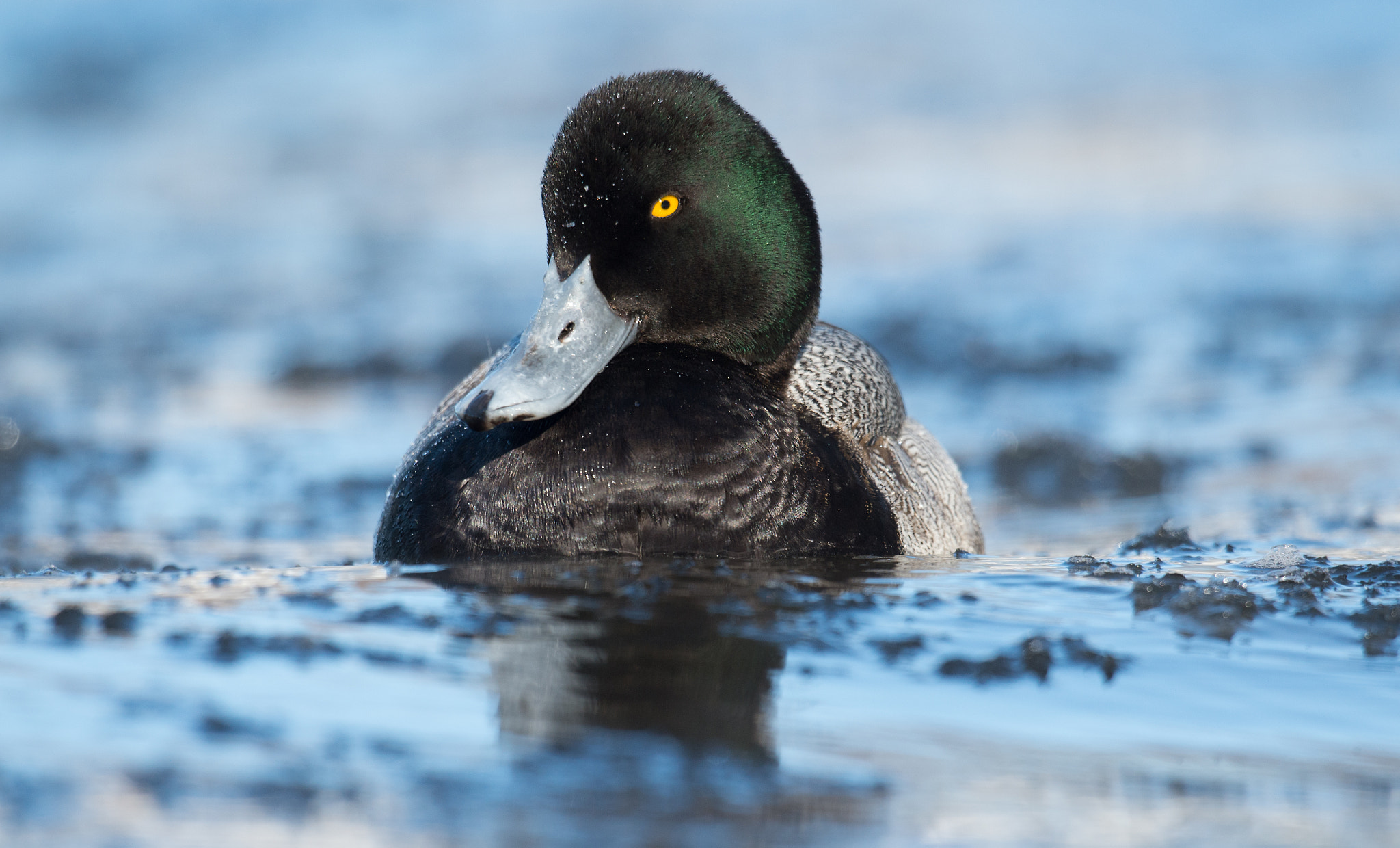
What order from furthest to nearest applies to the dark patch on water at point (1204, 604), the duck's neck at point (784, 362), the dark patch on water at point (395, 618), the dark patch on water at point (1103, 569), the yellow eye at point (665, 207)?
the duck's neck at point (784, 362), the yellow eye at point (665, 207), the dark patch on water at point (1103, 569), the dark patch on water at point (1204, 604), the dark patch on water at point (395, 618)

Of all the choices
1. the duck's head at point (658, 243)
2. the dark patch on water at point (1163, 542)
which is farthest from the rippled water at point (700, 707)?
the dark patch on water at point (1163, 542)

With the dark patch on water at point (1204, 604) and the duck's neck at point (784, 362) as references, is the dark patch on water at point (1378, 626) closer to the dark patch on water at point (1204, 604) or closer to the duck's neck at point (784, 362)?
the dark patch on water at point (1204, 604)

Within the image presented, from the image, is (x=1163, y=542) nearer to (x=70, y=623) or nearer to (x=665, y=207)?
(x=665, y=207)

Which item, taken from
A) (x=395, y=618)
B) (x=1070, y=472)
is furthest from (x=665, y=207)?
(x=1070, y=472)

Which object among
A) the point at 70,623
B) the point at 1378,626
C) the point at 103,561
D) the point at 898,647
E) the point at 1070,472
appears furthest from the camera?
the point at 1070,472

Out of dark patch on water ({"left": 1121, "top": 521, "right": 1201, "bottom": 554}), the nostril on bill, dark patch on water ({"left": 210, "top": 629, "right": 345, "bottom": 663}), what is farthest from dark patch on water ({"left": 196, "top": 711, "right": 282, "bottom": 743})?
dark patch on water ({"left": 1121, "top": 521, "right": 1201, "bottom": 554})

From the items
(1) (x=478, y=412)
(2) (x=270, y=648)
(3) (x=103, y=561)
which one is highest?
(1) (x=478, y=412)

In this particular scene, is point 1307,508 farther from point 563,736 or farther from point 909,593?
point 563,736

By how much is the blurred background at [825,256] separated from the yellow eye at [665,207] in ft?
9.08

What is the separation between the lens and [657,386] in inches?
181

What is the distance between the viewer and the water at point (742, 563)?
288 cm

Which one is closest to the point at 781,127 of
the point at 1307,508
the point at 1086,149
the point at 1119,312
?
the point at 1086,149

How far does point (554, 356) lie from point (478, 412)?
33cm

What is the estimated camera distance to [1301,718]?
3.34 metres
